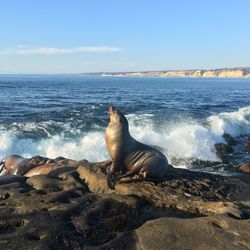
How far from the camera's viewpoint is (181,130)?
18.1 meters

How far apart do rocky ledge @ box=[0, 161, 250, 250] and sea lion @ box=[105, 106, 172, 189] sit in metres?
0.18

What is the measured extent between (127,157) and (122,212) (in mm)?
1652

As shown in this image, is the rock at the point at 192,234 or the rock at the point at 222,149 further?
the rock at the point at 222,149

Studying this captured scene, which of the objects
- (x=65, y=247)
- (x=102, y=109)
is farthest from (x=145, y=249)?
(x=102, y=109)

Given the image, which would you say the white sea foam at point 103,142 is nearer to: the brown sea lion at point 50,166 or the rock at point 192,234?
the brown sea lion at point 50,166

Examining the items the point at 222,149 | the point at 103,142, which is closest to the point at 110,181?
the point at 103,142

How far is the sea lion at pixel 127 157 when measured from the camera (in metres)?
7.66

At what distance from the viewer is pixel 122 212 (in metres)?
6.41

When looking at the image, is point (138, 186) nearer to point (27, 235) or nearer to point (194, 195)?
point (194, 195)

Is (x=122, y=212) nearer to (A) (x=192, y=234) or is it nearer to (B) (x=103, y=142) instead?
(A) (x=192, y=234)

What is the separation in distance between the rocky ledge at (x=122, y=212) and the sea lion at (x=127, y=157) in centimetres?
18

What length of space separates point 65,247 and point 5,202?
190 cm

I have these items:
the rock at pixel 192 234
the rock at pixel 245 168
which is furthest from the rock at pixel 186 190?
the rock at pixel 245 168

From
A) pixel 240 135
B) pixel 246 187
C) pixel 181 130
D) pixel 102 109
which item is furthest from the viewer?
pixel 102 109
